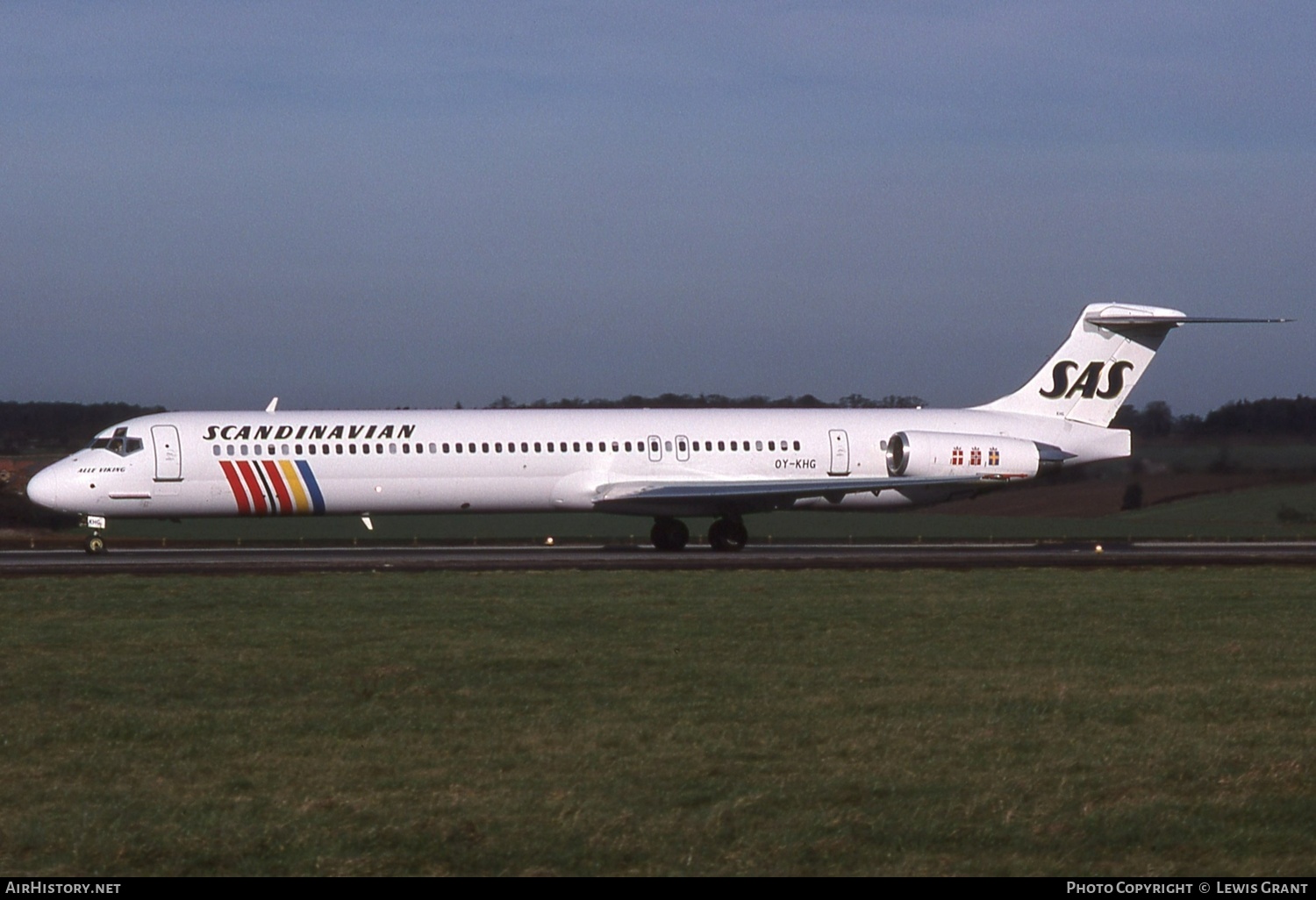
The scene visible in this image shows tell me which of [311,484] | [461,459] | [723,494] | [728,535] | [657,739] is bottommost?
[657,739]

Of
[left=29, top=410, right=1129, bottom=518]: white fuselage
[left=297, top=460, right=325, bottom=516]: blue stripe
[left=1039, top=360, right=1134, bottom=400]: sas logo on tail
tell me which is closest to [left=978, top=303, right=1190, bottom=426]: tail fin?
[left=1039, top=360, right=1134, bottom=400]: sas logo on tail

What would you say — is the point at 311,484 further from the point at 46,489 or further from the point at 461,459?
the point at 46,489

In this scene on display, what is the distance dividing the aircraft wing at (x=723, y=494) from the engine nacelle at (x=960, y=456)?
589 millimetres

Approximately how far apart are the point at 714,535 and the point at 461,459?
5907mm

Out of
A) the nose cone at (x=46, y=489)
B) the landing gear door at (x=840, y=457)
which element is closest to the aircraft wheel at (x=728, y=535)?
the landing gear door at (x=840, y=457)

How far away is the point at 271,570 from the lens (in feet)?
87.2

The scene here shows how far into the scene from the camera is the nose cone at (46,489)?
30766mm

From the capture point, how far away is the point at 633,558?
30.6 meters

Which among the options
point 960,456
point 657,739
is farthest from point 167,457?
point 657,739

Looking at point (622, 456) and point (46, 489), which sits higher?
point (622, 456)

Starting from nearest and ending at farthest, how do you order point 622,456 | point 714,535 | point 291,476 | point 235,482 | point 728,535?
point 235,482 < point 291,476 < point 622,456 < point 728,535 < point 714,535

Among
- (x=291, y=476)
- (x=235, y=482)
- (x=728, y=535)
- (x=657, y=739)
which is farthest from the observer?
(x=728, y=535)

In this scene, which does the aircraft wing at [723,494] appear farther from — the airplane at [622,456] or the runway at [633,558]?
the runway at [633,558]

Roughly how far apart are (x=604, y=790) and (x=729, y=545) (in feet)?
82.1
